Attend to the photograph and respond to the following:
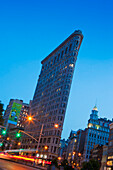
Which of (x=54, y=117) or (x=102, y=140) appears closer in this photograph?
(x=54, y=117)

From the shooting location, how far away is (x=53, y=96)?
129750 millimetres

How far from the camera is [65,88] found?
12106 centimetres

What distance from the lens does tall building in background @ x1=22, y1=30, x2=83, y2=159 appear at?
4530 inches

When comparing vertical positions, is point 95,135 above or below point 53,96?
below

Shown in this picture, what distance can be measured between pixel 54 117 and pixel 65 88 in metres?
16.7

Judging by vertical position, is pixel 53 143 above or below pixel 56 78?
below

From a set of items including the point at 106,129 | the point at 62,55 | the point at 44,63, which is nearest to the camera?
the point at 62,55

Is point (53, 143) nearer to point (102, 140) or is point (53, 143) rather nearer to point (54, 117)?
point (54, 117)

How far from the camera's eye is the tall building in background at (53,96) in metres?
115

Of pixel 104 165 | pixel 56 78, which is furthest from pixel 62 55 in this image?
pixel 104 165

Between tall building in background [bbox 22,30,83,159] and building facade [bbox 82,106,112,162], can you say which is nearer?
tall building in background [bbox 22,30,83,159]

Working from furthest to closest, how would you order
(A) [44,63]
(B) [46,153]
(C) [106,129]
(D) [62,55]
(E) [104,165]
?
(A) [44,63] < (C) [106,129] < (D) [62,55] < (B) [46,153] < (E) [104,165]

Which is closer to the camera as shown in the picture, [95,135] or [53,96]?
[53,96]

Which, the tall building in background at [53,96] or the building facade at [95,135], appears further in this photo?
the building facade at [95,135]
